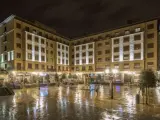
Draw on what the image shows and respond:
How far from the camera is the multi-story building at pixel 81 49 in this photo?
4044 cm

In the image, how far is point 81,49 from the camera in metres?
58.8

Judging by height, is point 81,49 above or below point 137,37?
below

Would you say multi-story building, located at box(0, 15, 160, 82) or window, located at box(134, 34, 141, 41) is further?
window, located at box(134, 34, 141, 41)

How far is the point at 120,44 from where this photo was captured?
4825 centimetres

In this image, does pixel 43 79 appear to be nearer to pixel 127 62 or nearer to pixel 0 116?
pixel 127 62

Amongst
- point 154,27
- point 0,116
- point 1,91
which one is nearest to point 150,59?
point 154,27

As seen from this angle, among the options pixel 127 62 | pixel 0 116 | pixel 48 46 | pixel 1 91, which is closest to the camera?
pixel 0 116

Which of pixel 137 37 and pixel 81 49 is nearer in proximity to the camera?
pixel 137 37

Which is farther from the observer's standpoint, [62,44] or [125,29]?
[62,44]

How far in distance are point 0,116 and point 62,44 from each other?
48263 millimetres

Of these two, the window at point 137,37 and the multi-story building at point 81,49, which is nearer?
the multi-story building at point 81,49

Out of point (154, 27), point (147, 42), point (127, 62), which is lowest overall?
point (127, 62)

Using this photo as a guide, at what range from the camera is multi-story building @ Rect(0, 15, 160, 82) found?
133 feet

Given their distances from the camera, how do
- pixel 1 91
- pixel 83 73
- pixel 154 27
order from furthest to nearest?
pixel 83 73 < pixel 154 27 < pixel 1 91
